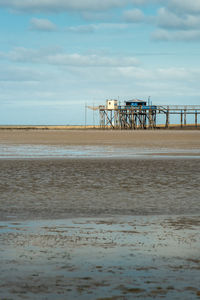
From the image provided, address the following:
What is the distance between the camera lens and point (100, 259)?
6074mm

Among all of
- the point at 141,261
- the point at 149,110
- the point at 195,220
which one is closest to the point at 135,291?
the point at 141,261

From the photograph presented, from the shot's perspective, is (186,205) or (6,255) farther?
(186,205)

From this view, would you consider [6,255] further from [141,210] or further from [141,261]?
[141,210]

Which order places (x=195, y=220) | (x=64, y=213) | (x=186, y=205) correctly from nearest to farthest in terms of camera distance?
(x=195, y=220) < (x=64, y=213) < (x=186, y=205)

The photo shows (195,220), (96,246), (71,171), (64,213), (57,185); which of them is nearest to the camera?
(96,246)

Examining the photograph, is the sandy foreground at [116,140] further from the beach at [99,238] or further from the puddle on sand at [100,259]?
the puddle on sand at [100,259]

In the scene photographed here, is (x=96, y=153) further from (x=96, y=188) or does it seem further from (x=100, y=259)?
(x=100, y=259)

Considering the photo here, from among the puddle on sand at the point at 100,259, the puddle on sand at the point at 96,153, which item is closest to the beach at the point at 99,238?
the puddle on sand at the point at 100,259

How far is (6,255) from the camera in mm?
6219

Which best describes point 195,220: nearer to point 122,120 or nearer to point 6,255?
point 6,255

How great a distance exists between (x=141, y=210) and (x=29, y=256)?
4326mm

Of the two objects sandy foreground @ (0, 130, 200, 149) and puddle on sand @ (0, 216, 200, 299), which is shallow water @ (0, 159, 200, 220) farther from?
sandy foreground @ (0, 130, 200, 149)

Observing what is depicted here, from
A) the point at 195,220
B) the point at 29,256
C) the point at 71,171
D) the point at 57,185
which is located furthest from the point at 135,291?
the point at 71,171

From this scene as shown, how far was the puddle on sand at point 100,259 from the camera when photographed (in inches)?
192
